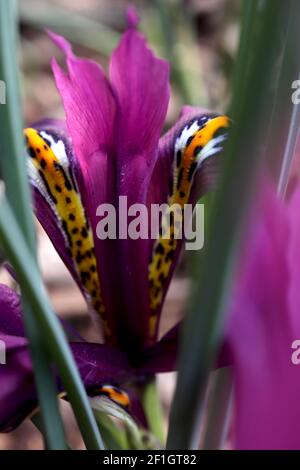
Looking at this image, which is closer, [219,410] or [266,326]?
[266,326]

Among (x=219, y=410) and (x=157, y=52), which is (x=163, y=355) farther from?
(x=157, y=52)

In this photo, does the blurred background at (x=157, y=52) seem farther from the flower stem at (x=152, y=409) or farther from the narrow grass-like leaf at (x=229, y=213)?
the narrow grass-like leaf at (x=229, y=213)

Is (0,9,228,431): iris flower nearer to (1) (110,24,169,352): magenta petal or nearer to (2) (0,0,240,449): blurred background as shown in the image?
(1) (110,24,169,352): magenta petal

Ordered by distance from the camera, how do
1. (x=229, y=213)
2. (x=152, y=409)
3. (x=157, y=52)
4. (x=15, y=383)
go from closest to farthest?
(x=229, y=213), (x=15, y=383), (x=152, y=409), (x=157, y=52)

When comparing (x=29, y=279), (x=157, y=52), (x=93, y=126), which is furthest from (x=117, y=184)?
(x=157, y=52)

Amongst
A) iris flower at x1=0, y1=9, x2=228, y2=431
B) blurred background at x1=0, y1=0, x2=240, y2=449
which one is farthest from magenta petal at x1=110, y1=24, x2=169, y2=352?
blurred background at x1=0, y1=0, x2=240, y2=449

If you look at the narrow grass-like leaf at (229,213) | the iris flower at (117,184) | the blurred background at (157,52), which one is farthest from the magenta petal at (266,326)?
the blurred background at (157,52)

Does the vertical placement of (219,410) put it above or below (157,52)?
below
